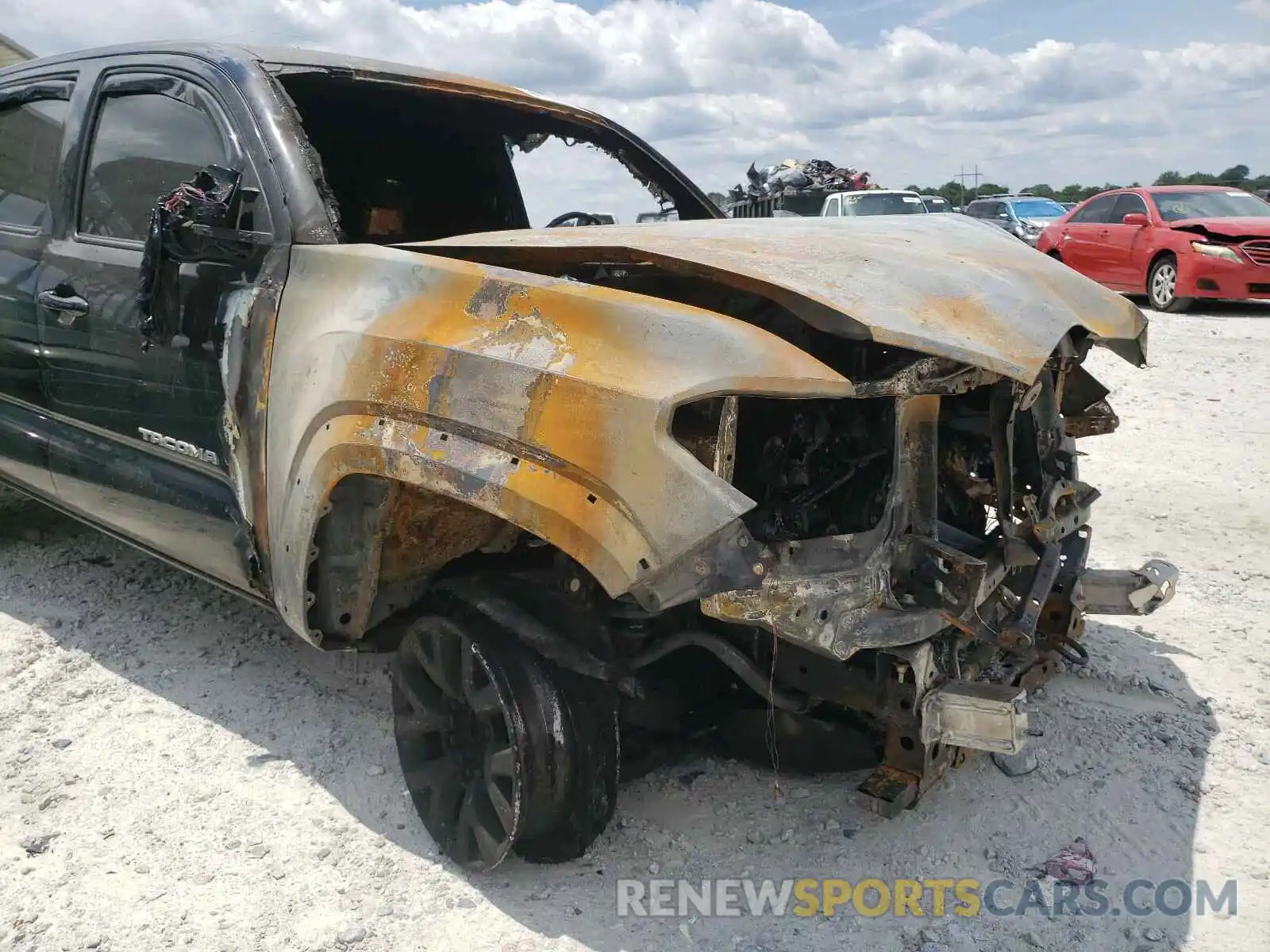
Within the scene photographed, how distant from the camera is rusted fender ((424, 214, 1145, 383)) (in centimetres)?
200

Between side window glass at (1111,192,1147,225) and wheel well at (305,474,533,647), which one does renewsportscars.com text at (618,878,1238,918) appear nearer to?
wheel well at (305,474,533,647)

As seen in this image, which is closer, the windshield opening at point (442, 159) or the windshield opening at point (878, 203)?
the windshield opening at point (442, 159)

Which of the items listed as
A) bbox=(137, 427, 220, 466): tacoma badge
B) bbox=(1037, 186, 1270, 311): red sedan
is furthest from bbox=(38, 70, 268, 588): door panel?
bbox=(1037, 186, 1270, 311): red sedan

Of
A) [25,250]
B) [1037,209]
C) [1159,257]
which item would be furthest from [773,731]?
[1037,209]

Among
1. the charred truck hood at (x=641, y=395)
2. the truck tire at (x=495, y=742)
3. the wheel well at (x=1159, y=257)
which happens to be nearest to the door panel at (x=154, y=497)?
the charred truck hood at (x=641, y=395)

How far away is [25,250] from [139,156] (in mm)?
699

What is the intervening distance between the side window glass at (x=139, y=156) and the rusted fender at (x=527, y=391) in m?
0.79

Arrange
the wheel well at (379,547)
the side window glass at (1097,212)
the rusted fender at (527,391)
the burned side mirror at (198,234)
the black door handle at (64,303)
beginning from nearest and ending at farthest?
1. the rusted fender at (527,391)
2. the wheel well at (379,547)
3. the burned side mirror at (198,234)
4. the black door handle at (64,303)
5. the side window glass at (1097,212)

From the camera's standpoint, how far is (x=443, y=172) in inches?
161

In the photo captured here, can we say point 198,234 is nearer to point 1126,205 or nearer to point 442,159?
point 442,159

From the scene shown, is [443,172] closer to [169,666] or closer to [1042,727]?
[169,666]

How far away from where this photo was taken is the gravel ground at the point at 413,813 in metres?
2.29

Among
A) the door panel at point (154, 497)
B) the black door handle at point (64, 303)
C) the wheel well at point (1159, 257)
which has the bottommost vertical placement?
the door panel at point (154, 497)

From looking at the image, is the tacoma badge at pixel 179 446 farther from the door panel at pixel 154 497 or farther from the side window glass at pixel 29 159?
the side window glass at pixel 29 159
